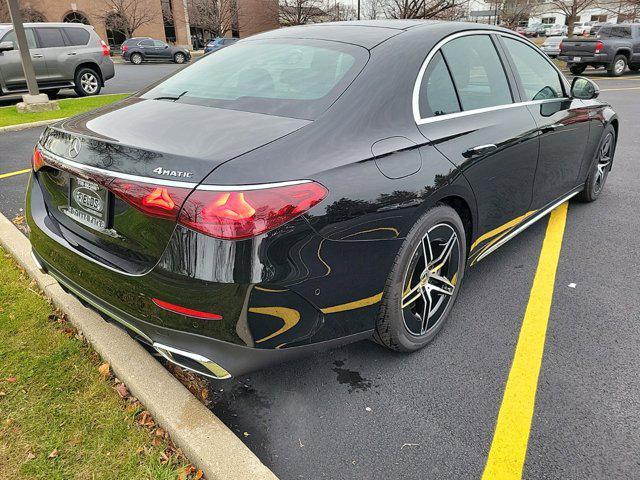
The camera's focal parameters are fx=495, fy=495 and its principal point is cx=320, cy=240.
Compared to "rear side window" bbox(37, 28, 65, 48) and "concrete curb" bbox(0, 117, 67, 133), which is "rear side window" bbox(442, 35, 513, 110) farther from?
"rear side window" bbox(37, 28, 65, 48)

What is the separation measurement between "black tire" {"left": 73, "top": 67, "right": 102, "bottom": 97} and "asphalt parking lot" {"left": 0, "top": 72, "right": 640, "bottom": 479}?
456 inches

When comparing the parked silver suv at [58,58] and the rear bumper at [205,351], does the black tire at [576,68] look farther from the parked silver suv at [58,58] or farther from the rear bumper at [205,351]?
the rear bumper at [205,351]

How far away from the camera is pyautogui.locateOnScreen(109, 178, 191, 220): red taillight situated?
5.85 feet

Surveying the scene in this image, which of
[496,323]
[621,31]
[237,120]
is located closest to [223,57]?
[237,120]

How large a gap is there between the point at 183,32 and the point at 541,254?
52525mm

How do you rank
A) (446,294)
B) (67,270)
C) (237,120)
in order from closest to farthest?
1. (237,120)
2. (67,270)
3. (446,294)

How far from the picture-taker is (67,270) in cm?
233

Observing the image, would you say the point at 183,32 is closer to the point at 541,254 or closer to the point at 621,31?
the point at 621,31

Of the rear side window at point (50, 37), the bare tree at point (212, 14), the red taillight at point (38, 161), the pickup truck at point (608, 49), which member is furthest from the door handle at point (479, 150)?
the bare tree at point (212, 14)

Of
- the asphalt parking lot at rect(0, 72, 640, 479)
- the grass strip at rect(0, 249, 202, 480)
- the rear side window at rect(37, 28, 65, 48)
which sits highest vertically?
the rear side window at rect(37, 28, 65, 48)

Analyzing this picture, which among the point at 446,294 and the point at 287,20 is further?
the point at 287,20

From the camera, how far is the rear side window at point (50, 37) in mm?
11312

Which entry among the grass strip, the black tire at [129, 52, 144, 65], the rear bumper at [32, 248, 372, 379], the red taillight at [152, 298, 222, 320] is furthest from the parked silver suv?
the black tire at [129, 52, 144, 65]

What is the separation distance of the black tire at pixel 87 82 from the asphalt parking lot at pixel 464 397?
11593 millimetres
